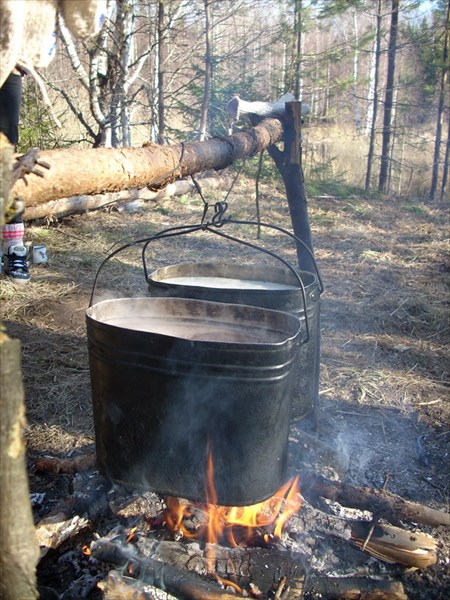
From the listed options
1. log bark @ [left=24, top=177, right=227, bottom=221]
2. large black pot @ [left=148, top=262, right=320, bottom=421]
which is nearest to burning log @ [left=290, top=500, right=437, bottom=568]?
large black pot @ [left=148, top=262, right=320, bottom=421]

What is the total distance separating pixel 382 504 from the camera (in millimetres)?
2570

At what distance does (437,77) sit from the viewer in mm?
15398

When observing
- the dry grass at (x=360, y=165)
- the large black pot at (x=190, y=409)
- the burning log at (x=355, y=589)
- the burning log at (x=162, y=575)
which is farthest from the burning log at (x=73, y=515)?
the dry grass at (x=360, y=165)

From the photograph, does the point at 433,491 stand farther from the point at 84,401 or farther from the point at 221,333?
the point at 84,401

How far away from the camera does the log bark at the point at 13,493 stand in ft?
4.03

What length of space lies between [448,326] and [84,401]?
12.5 feet

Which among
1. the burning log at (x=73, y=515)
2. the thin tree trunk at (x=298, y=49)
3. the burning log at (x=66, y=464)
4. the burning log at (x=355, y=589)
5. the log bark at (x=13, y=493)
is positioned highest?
the thin tree trunk at (x=298, y=49)

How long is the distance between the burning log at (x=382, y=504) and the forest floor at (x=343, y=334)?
0.16 m

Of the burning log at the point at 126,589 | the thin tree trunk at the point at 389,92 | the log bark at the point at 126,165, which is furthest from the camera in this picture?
the thin tree trunk at the point at 389,92

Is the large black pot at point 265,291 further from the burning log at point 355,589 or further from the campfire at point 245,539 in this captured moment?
the burning log at point 355,589

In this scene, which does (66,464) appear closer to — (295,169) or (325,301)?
(295,169)

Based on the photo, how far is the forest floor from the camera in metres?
3.29

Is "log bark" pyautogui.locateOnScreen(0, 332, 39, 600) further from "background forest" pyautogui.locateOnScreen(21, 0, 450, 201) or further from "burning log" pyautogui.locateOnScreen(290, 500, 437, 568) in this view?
"background forest" pyautogui.locateOnScreen(21, 0, 450, 201)

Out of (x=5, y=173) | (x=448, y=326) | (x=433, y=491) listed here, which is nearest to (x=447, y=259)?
(x=448, y=326)
